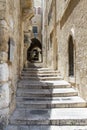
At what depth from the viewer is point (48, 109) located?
5.33 metres

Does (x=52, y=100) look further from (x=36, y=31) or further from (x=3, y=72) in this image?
(x=36, y=31)

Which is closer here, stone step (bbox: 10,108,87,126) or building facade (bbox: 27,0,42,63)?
stone step (bbox: 10,108,87,126)

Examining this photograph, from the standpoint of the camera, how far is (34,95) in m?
6.30

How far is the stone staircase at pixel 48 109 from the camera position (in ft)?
14.3

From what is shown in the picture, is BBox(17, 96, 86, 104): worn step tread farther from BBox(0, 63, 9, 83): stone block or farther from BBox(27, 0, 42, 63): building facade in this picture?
BBox(27, 0, 42, 63): building facade

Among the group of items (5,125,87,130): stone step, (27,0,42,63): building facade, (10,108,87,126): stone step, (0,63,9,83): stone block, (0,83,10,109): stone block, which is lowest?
(5,125,87,130): stone step

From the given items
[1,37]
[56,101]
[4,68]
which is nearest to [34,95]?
[56,101]

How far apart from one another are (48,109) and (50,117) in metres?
0.78

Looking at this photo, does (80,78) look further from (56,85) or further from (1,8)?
(1,8)

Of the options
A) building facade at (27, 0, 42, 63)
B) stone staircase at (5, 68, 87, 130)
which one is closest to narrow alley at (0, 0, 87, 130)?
stone staircase at (5, 68, 87, 130)

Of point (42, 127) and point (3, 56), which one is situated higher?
point (3, 56)

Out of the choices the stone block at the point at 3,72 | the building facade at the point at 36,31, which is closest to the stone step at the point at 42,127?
the stone block at the point at 3,72

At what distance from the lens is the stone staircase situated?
4363 millimetres

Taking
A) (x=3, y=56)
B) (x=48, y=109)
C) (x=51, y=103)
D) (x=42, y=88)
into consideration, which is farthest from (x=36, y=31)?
(x=3, y=56)
